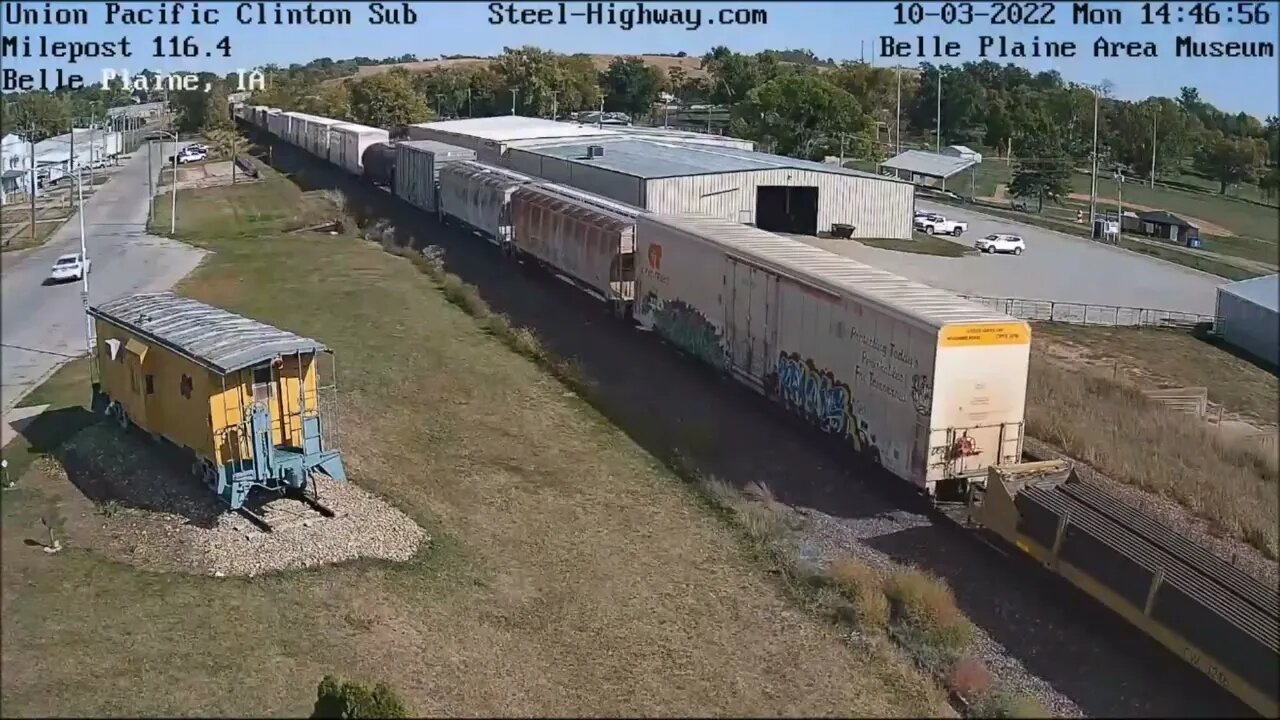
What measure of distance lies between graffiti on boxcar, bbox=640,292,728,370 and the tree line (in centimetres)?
1468

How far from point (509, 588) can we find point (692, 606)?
251cm

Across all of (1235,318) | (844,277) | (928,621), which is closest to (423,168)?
A: (1235,318)

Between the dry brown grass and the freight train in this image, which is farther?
the dry brown grass

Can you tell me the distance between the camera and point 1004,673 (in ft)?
42.1

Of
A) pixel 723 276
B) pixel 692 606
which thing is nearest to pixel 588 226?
pixel 723 276

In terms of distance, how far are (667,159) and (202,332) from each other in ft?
116

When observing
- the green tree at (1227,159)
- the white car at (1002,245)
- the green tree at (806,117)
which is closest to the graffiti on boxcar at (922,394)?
the green tree at (1227,159)

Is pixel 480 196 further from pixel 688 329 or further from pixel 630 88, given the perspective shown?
pixel 630 88

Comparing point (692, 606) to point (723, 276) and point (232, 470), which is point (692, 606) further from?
point (723, 276)

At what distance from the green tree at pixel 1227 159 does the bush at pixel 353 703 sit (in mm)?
28650

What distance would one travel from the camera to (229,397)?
54.2ft

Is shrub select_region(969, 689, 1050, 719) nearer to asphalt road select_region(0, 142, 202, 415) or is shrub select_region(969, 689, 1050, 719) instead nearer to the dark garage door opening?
asphalt road select_region(0, 142, 202, 415)

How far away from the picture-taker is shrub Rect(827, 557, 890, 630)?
45.8 feet

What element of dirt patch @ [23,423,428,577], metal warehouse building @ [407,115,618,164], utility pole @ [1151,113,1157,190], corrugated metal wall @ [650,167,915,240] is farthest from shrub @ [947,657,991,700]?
metal warehouse building @ [407,115,618,164]
